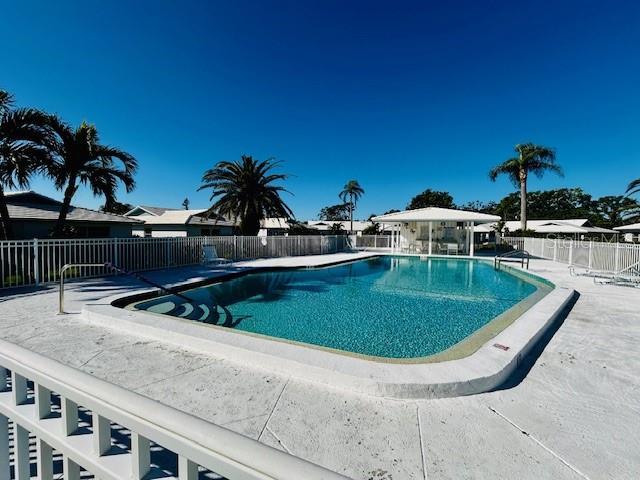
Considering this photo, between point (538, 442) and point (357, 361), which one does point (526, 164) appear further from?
point (538, 442)

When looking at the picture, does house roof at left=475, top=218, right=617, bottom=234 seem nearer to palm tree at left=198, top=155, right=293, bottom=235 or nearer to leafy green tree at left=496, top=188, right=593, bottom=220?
palm tree at left=198, top=155, right=293, bottom=235

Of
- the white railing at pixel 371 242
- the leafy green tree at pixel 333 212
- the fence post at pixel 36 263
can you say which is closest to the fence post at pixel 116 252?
the fence post at pixel 36 263

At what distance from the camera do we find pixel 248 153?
20875 mm

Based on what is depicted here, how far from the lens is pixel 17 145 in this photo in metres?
9.80

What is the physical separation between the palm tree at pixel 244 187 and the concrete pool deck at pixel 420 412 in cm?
1644

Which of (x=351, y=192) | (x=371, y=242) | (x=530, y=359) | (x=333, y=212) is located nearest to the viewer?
(x=530, y=359)

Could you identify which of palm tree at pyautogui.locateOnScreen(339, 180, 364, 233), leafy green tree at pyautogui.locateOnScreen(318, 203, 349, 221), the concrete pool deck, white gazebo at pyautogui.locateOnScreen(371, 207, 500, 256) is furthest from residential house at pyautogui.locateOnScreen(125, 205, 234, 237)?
leafy green tree at pyautogui.locateOnScreen(318, 203, 349, 221)

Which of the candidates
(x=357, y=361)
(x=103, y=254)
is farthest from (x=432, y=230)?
(x=357, y=361)

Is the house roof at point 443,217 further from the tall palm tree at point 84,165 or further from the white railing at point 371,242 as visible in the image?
the tall palm tree at point 84,165

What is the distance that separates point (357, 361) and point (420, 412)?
0.92 meters

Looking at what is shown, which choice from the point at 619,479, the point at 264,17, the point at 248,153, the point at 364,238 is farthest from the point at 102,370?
the point at 364,238

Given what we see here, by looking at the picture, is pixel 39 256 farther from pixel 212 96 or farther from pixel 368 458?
pixel 212 96

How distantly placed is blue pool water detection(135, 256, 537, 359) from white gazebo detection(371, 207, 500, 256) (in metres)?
7.93

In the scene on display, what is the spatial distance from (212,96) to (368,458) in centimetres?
2129
